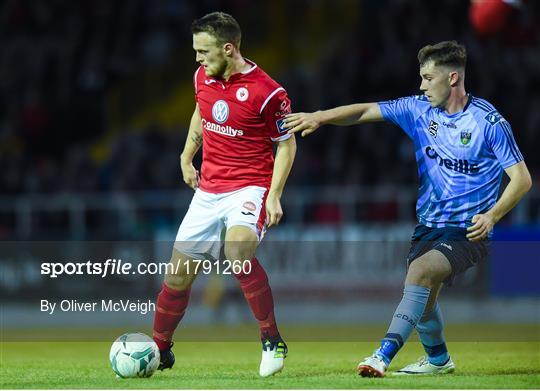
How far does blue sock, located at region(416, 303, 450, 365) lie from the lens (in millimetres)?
8320

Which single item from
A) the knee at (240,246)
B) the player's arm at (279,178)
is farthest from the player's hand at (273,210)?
the knee at (240,246)

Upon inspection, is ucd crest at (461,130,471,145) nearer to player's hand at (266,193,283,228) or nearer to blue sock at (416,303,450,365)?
blue sock at (416,303,450,365)

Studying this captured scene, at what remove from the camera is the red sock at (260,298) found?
26.7ft

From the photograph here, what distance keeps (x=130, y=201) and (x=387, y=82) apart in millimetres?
4395

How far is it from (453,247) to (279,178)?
118 centimetres

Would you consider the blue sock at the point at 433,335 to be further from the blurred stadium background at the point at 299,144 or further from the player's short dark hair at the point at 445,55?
the blurred stadium background at the point at 299,144

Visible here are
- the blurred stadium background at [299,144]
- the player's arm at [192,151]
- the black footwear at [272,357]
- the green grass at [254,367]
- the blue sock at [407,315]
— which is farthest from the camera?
the blurred stadium background at [299,144]

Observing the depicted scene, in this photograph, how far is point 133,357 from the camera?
7875 millimetres

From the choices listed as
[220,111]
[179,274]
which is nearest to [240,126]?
[220,111]

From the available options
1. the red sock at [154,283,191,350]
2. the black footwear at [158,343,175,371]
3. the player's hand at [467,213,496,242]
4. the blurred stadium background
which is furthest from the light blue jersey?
the blurred stadium background

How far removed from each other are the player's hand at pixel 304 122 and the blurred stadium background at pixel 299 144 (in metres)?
5.14

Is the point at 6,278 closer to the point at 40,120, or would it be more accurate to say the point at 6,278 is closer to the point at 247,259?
the point at 40,120

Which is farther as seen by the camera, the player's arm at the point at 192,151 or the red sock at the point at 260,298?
the player's arm at the point at 192,151

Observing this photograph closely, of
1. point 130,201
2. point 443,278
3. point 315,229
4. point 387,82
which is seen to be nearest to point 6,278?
point 130,201
